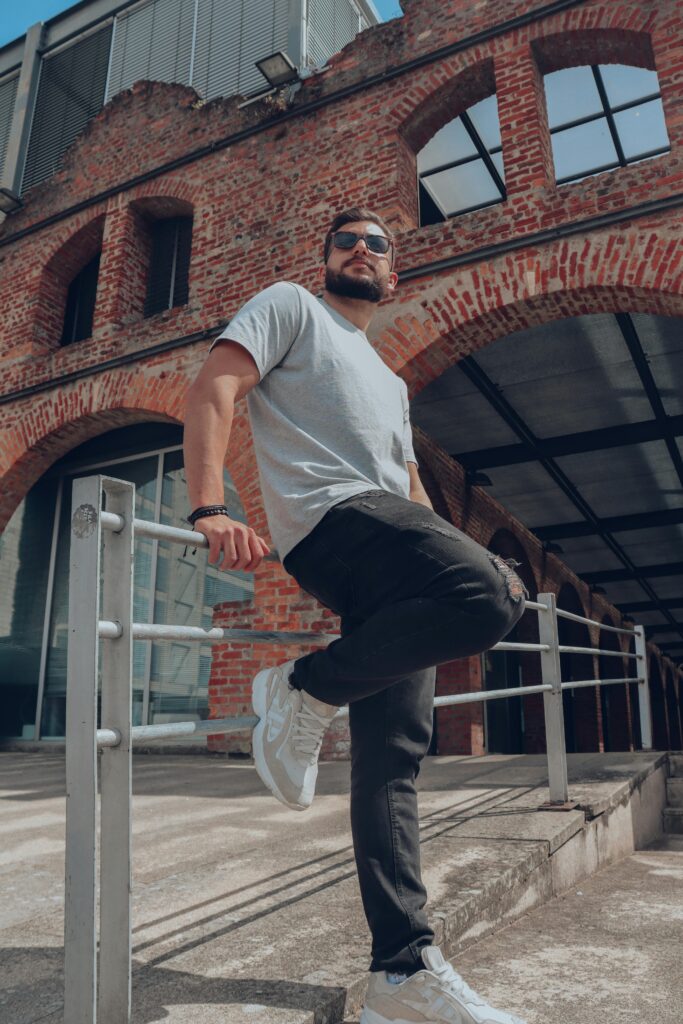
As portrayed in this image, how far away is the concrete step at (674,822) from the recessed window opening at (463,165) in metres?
6.75

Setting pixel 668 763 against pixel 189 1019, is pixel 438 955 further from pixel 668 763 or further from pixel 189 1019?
Answer: pixel 668 763

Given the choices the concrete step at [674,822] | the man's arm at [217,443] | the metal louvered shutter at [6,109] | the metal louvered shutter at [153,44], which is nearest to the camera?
the man's arm at [217,443]

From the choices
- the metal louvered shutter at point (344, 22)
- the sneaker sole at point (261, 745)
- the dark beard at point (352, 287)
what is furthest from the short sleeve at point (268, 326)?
the metal louvered shutter at point (344, 22)

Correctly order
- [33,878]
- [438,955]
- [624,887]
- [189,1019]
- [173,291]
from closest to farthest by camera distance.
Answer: [189,1019] < [438,955] < [33,878] < [624,887] < [173,291]

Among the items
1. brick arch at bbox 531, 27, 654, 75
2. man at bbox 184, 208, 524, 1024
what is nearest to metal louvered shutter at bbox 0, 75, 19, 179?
brick arch at bbox 531, 27, 654, 75

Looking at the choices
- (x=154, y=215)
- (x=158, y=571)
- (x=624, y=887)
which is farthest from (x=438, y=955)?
(x=154, y=215)

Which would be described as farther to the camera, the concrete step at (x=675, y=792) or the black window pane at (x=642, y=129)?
the black window pane at (x=642, y=129)

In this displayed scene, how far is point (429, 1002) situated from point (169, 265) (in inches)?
369

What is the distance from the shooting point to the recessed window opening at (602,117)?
7852 mm

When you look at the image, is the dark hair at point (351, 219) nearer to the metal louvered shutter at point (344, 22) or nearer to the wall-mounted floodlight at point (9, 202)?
the metal louvered shutter at point (344, 22)

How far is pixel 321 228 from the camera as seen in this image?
7578 mm

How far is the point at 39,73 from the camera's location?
12094mm

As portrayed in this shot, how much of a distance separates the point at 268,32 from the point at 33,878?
10.4m

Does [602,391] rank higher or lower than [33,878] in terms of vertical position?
higher
